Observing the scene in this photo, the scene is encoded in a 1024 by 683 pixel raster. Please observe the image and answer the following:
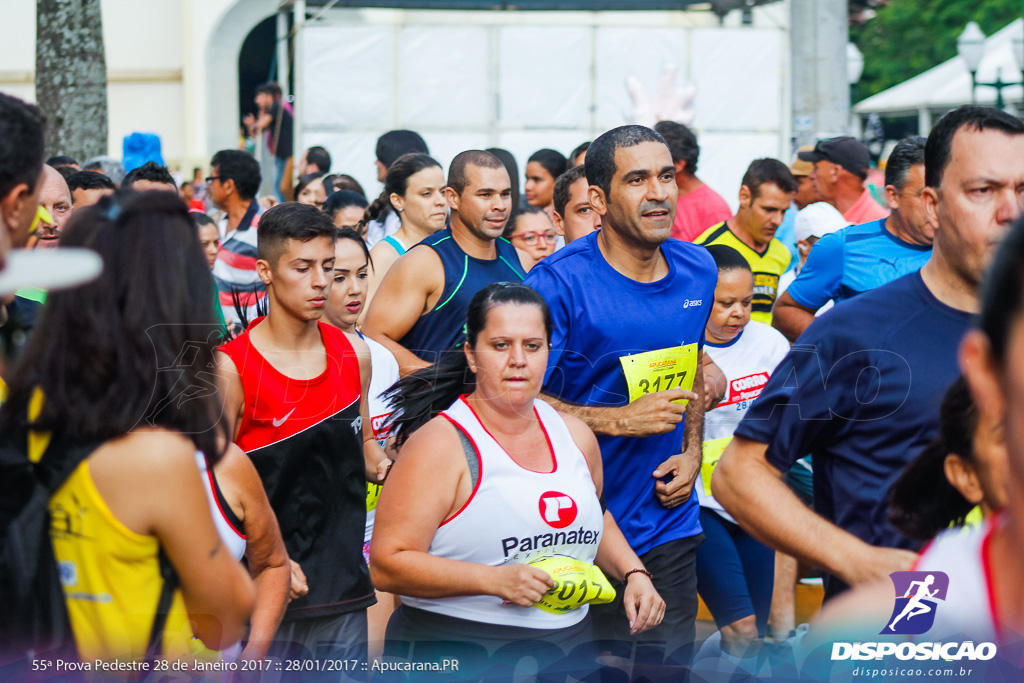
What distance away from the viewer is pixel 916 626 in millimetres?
2059

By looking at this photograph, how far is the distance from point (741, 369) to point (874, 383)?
8.77 ft

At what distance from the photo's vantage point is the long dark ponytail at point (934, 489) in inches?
82.1

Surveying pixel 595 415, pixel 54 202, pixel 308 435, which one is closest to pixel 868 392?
pixel 595 415

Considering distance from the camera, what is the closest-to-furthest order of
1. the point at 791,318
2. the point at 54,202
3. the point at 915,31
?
the point at 54,202
the point at 791,318
the point at 915,31

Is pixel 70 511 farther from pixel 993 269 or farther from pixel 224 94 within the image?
pixel 224 94

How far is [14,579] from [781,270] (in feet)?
17.5

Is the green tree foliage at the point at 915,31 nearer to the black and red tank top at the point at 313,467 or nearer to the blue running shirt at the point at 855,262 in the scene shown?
the blue running shirt at the point at 855,262

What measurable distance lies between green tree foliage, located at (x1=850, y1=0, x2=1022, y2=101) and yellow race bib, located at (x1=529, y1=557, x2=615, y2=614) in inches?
1204

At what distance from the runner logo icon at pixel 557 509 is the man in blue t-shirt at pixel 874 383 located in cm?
81

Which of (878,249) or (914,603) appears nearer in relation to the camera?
(914,603)

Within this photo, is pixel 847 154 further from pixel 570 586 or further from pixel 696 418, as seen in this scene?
pixel 570 586

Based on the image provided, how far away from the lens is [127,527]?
1.99 m

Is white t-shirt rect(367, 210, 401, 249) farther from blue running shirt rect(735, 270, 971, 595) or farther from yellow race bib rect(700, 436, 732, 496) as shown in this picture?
blue running shirt rect(735, 270, 971, 595)

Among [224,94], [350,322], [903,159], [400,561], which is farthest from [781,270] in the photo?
[224,94]
